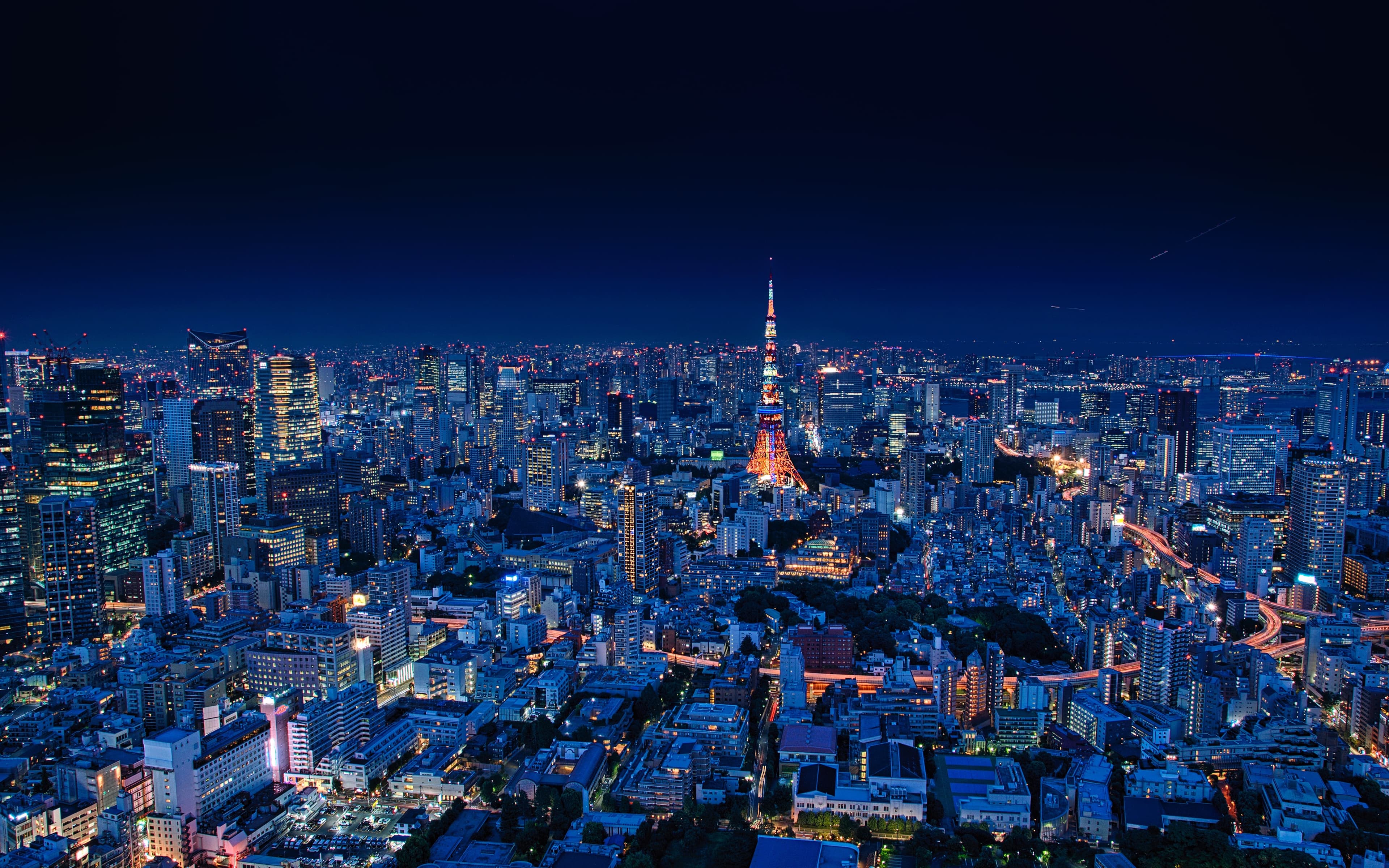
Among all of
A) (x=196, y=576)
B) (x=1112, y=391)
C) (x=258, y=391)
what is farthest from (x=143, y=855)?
(x=1112, y=391)

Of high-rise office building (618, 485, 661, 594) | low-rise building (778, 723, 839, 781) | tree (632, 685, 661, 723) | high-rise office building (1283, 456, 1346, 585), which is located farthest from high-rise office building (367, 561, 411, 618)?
high-rise office building (1283, 456, 1346, 585)

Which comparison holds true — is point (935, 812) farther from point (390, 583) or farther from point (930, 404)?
point (930, 404)

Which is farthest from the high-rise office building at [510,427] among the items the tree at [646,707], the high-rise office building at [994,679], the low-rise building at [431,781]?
the high-rise office building at [994,679]

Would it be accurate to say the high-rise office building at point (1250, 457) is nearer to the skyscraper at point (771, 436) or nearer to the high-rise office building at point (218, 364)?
the skyscraper at point (771, 436)

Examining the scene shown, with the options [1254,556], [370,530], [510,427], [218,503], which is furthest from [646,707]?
[510,427]

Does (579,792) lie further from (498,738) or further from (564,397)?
(564,397)
